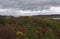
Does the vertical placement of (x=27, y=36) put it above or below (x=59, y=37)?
above

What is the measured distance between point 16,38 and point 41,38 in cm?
160

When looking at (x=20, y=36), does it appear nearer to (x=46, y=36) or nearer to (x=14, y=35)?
(x=14, y=35)

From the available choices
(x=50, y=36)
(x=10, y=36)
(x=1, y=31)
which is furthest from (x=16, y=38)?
(x=50, y=36)

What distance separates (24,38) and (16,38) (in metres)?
0.48

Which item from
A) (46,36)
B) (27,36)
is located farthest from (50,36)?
(27,36)

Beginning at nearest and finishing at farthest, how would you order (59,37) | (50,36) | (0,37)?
(0,37) → (50,36) → (59,37)

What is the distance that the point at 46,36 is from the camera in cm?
1333

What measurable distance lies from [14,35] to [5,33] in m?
0.43

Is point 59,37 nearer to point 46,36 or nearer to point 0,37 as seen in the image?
point 46,36

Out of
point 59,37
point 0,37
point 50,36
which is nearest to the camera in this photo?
point 0,37

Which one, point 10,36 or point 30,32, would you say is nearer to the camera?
point 10,36

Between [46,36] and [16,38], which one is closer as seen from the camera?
[16,38]

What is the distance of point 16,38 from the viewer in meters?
12.2

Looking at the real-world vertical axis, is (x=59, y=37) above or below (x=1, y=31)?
below
